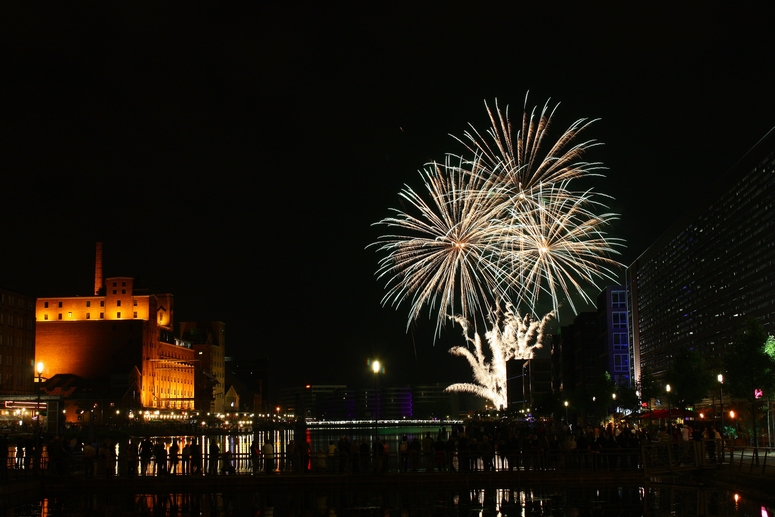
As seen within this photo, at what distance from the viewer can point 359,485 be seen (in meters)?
35.7

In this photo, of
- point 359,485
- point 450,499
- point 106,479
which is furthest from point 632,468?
point 106,479

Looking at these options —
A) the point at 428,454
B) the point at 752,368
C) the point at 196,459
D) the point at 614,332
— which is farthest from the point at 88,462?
the point at 614,332

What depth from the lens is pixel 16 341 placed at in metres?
121

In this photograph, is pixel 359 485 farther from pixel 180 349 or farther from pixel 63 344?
pixel 180 349

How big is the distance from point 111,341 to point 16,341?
34366 millimetres

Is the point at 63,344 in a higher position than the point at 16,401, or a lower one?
higher

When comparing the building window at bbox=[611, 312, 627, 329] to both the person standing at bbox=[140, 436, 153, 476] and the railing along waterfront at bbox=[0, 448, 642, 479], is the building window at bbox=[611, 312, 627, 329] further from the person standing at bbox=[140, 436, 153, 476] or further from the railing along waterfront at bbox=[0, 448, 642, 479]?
the person standing at bbox=[140, 436, 153, 476]

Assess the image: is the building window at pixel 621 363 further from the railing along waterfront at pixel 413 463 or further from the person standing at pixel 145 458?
the person standing at pixel 145 458

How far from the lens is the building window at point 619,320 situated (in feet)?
540

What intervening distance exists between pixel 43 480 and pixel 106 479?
8.49 ft

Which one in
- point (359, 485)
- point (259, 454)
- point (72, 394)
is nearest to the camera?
point (359, 485)

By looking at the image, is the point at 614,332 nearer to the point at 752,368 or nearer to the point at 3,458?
the point at 752,368

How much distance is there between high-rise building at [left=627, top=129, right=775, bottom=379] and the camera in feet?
293

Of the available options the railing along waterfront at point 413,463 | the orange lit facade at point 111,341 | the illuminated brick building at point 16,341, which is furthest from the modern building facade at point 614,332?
the railing along waterfront at point 413,463
